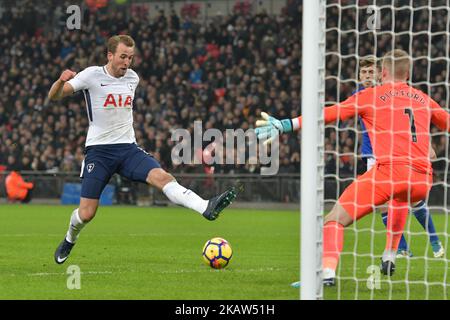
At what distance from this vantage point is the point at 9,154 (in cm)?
2730

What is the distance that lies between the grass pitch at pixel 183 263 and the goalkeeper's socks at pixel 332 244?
0.15 m

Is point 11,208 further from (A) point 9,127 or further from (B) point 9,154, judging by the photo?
(A) point 9,127

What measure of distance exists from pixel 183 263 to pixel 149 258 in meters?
0.73

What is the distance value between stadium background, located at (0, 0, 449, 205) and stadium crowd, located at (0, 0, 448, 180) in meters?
0.04

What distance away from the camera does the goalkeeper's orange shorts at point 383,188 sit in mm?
7418

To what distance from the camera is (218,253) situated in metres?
9.23

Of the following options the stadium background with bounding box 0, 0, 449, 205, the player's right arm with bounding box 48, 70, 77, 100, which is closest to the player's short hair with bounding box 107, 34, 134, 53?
the player's right arm with bounding box 48, 70, 77, 100

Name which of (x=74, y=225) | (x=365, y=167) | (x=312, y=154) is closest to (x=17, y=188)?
(x=365, y=167)

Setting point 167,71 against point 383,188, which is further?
point 167,71

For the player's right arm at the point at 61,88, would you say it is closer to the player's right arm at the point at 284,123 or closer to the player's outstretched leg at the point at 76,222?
the player's outstretched leg at the point at 76,222

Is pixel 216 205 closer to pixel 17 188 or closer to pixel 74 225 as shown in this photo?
pixel 74 225

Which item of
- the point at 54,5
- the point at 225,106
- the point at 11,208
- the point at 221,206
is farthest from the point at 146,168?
the point at 54,5

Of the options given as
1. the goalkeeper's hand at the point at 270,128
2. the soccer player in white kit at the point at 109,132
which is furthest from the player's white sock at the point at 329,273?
the soccer player in white kit at the point at 109,132

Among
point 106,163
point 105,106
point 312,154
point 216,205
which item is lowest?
point 216,205
